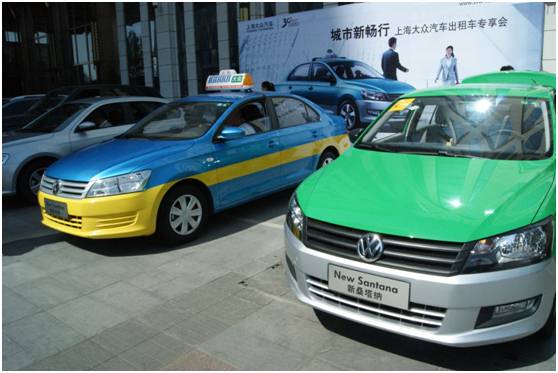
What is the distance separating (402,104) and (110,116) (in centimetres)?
497

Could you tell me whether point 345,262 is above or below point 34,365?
above

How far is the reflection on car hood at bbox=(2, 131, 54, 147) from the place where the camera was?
6.76 meters

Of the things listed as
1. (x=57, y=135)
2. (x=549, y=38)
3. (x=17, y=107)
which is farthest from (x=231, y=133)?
(x=17, y=107)

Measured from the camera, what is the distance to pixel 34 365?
3.00 meters

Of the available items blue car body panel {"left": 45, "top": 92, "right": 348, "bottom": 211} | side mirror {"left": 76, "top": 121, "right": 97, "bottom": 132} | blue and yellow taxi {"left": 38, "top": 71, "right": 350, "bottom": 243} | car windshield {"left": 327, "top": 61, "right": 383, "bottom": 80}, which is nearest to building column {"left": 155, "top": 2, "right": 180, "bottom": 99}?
car windshield {"left": 327, "top": 61, "right": 383, "bottom": 80}

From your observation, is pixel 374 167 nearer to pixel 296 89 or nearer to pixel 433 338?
pixel 433 338

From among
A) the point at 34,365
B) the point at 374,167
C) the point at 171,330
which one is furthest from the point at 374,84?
the point at 34,365

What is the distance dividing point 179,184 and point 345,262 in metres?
2.59

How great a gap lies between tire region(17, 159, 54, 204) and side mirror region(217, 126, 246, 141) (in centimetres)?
331

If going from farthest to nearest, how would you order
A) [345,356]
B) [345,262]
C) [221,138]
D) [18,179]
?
[18,179], [221,138], [345,356], [345,262]

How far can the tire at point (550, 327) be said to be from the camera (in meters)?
2.69

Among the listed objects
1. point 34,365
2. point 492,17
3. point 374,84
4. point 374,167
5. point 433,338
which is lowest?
point 34,365

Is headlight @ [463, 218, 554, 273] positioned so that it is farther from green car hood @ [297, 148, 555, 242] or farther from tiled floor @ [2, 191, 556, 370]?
tiled floor @ [2, 191, 556, 370]

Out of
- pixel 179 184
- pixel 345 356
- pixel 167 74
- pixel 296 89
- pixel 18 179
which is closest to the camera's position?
pixel 345 356
